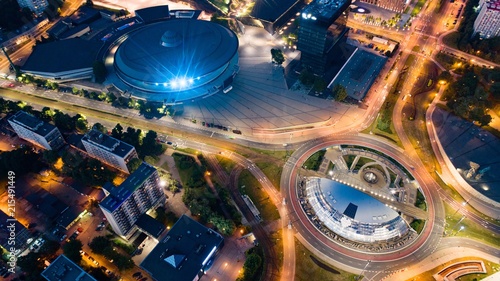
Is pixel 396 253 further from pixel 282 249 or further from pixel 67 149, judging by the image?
pixel 67 149

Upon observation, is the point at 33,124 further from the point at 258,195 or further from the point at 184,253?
the point at 258,195

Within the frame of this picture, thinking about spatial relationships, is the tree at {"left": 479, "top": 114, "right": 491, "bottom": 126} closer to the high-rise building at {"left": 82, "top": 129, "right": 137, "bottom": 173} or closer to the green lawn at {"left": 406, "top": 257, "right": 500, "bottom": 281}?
the green lawn at {"left": 406, "top": 257, "right": 500, "bottom": 281}

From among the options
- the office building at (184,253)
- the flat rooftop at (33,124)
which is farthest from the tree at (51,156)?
the office building at (184,253)

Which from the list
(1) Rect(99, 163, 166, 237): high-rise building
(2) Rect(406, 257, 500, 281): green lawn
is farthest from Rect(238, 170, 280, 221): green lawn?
(2) Rect(406, 257, 500, 281): green lawn

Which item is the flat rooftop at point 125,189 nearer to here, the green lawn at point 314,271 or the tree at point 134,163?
the tree at point 134,163

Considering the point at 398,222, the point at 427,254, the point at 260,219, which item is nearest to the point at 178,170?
the point at 260,219
